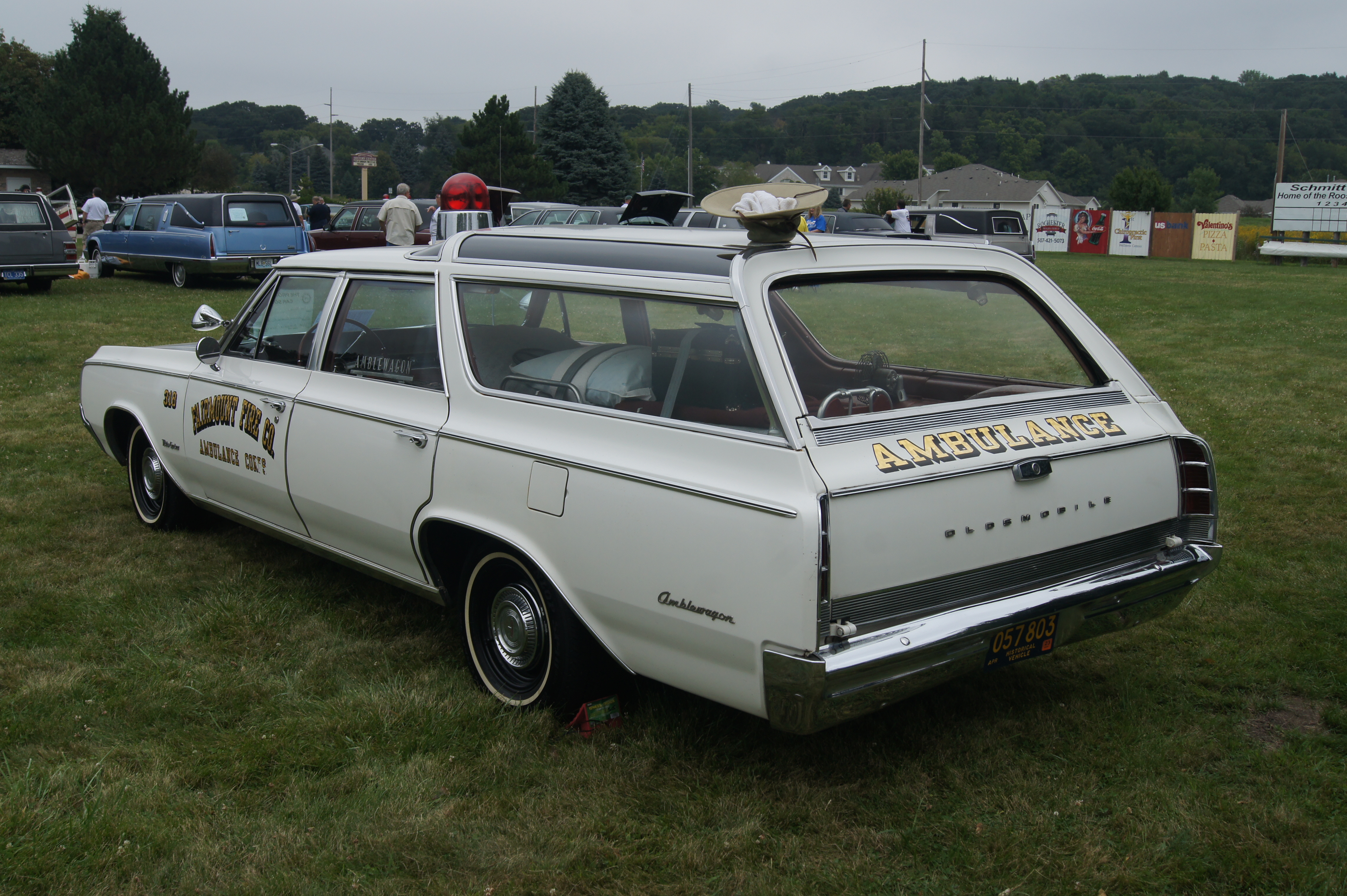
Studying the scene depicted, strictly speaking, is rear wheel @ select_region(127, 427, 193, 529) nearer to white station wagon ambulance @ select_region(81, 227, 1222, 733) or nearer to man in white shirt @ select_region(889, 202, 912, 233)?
white station wagon ambulance @ select_region(81, 227, 1222, 733)

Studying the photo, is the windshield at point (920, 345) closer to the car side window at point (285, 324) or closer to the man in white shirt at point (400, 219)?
the car side window at point (285, 324)

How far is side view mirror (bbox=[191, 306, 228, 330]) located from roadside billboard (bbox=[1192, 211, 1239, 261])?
133ft

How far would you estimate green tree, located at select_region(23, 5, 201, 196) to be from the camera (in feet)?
146

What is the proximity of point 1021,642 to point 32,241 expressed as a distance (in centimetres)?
1721

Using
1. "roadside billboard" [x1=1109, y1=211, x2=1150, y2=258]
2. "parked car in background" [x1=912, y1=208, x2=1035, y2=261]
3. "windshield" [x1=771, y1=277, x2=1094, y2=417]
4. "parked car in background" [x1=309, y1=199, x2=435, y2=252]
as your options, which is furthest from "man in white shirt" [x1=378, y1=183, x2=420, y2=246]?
"roadside billboard" [x1=1109, y1=211, x2=1150, y2=258]

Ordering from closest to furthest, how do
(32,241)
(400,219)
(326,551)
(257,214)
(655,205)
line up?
(326,551) < (655,205) < (400,219) < (32,241) < (257,214)

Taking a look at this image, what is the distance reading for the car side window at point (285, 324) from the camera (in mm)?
4734

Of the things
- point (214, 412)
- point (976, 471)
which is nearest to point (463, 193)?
point (214, 412)

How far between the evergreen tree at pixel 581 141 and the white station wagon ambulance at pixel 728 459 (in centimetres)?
5227

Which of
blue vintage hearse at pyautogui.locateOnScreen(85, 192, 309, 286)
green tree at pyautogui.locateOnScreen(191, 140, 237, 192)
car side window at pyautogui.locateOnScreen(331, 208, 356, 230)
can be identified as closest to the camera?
blue vintage hearse at pyautogui.locateOnScreen(85, 192, 309, 286)

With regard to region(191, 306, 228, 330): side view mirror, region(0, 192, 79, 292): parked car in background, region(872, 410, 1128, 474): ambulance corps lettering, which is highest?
region(0, 192, 79, 292): parked car in background

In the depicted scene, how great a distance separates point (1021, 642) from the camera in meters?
3.26

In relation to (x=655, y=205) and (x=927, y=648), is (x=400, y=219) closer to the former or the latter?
(x=655, y=205)

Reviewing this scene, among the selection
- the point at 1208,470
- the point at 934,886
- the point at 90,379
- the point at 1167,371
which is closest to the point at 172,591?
the point at 90,379
